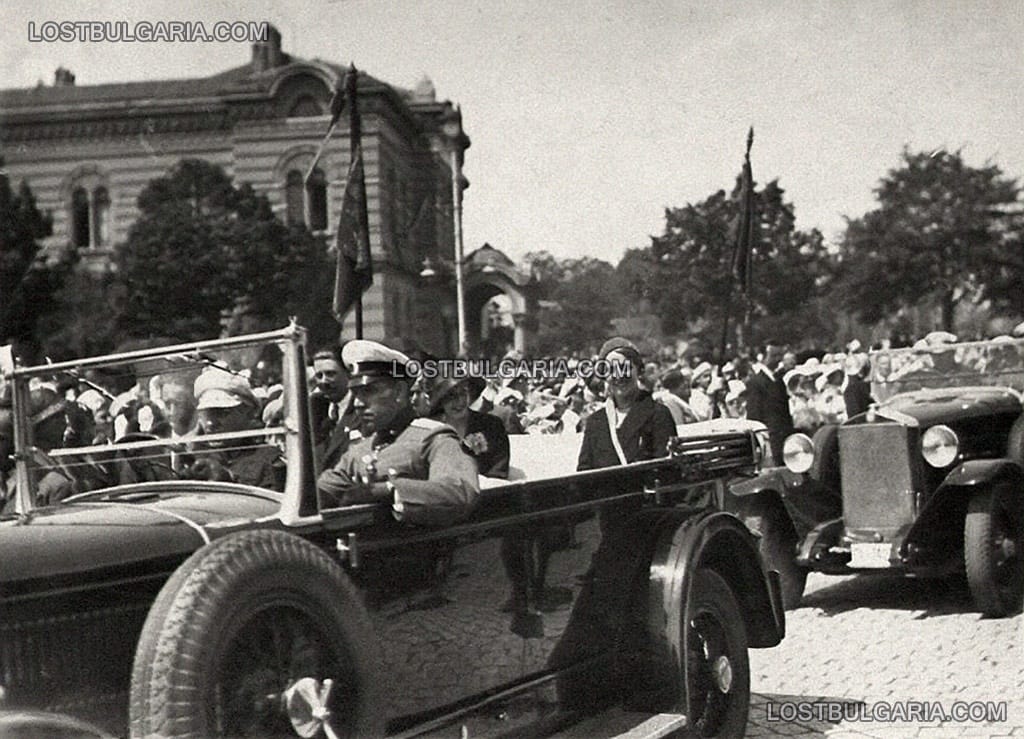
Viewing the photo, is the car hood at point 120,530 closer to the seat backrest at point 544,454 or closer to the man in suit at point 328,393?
the man in suit at point 328,393

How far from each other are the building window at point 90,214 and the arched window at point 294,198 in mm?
4856

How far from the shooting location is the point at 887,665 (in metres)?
5.76

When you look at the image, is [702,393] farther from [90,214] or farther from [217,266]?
[90,214]

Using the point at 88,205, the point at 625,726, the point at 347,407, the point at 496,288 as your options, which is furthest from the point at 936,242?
the point at 625,726

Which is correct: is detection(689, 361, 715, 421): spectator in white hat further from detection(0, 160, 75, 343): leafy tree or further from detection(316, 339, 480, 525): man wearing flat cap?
detection(0, 160, 75, 343): leafy tree

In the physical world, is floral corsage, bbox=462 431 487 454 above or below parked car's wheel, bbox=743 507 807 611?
above

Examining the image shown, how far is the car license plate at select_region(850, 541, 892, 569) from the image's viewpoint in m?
7.28

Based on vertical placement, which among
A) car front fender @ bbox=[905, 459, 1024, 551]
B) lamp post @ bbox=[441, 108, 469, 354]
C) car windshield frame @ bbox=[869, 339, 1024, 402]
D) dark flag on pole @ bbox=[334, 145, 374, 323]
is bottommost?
car front fender @ bbox=[905, 459, 1024, 551]

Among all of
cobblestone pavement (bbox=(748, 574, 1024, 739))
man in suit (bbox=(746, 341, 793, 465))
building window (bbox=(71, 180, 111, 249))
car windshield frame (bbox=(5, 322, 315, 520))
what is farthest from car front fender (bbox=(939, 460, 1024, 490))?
building window (bbox=(71, 180, 111, 249))

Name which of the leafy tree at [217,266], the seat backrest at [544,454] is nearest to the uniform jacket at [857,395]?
the seat backrest at [544,454]

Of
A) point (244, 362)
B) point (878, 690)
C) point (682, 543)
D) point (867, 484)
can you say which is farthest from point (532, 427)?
point (244, 362)

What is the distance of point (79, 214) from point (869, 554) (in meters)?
23.3

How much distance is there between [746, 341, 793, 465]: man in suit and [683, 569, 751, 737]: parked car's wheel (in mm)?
5962

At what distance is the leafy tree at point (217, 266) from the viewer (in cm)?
1678
